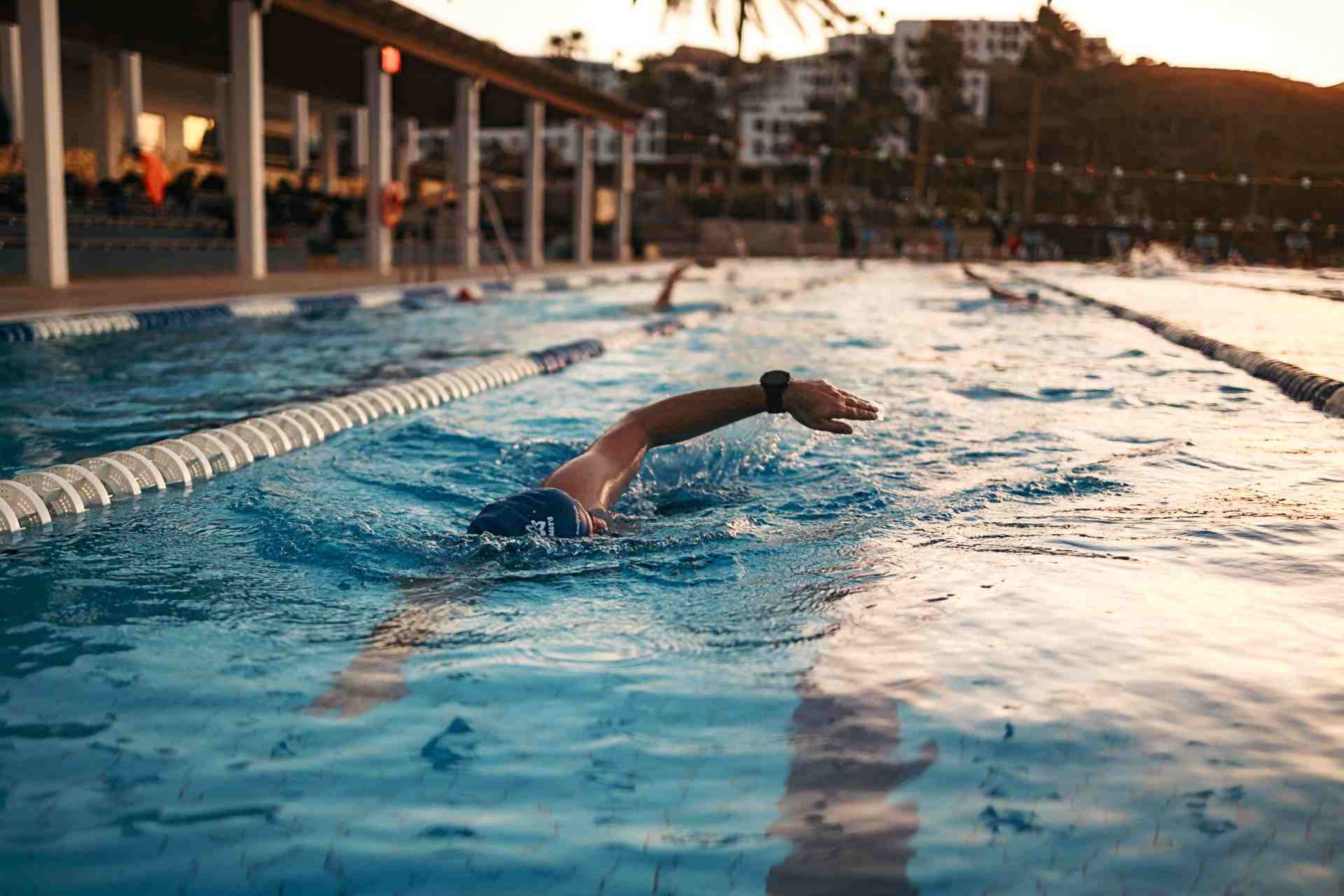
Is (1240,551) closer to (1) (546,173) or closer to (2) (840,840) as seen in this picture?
(2) (840,840)

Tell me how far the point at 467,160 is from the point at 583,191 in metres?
6.45

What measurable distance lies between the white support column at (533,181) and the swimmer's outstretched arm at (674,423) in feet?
60.5

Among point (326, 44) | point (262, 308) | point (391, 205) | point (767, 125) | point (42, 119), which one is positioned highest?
point (767, 125)

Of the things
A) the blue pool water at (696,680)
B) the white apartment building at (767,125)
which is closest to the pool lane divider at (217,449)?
the blue pool water at (696,680)

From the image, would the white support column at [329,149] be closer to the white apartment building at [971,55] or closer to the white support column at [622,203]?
the white support column at [622,203]

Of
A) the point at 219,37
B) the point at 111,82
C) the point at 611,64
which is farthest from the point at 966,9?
the point at 611,64

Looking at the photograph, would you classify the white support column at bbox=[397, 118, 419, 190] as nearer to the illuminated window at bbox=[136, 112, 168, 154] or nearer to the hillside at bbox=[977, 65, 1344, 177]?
the illuminated window at bbox=[136, 112, 168, 154]

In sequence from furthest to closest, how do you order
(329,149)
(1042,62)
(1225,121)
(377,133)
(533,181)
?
(1042,62) → (329,149) → (533,181) → (1225,121) → (377,133)

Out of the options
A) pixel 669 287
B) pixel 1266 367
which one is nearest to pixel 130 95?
pixel 669 287

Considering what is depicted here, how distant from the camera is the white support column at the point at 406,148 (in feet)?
74.4

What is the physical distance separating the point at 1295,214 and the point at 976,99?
92725 millimetres

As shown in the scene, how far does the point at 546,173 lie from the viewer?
138 feet

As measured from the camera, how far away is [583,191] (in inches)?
990

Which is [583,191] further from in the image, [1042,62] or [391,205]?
[1042,62]
